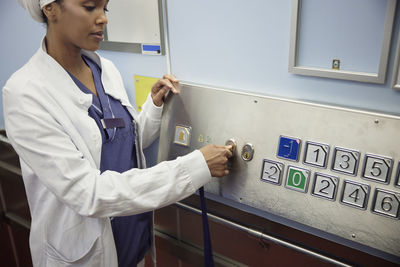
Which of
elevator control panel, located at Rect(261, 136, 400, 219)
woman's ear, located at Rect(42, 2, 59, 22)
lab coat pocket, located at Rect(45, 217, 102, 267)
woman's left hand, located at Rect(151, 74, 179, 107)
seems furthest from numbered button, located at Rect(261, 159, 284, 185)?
woman's ear, located at Rect(42, 2, 59, 22)

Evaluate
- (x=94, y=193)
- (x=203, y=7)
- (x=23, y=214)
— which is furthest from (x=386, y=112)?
(x=23, y=214)

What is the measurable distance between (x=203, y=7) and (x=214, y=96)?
240 mm

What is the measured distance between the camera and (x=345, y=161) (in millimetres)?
828

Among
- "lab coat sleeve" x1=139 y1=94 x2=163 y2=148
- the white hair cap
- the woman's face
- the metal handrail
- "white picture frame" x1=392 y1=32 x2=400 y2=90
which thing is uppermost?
the white hair cap

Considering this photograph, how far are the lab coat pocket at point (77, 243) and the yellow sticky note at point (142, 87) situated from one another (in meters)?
0.45

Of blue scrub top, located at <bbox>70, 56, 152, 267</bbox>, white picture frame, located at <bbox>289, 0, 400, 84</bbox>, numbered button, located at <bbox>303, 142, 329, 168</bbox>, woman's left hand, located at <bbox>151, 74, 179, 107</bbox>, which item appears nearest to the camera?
white picture frame, located at <bbox>289, 0, 400, 84</bbox>

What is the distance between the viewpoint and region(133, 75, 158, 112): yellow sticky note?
1188mm

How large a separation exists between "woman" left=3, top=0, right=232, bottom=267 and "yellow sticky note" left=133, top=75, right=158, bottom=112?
0.36 ft

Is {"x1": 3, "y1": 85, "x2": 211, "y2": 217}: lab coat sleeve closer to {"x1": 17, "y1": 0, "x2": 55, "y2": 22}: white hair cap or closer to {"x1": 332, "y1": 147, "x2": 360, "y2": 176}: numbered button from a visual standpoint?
{"x1": 17, "y1": 0, "x2": 55, "y2": 22}: white hair cap

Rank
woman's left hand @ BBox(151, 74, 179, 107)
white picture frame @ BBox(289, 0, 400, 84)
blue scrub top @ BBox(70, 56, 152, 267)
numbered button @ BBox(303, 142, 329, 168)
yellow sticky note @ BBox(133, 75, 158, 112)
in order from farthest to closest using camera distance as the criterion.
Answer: yellow sticky note @ BBox(133, 75, 158, 112) → woman's left hand @ BBox(151, 74, 179, 107) → blue scrub top @ BBox(70, 56, 152, 267) → numbered button @ BBox(303, 142, 329, 168) → white picture frame @ BBox(289, 0, 400, 84)

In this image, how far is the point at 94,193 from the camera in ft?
2.69

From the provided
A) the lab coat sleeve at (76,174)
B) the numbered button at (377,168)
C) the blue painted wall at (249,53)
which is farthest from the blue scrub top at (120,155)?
the numbered button at (377,168)

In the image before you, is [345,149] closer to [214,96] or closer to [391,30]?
[391,30]

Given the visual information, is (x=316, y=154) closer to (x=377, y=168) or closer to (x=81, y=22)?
(x=377, y=168)
